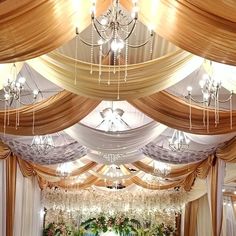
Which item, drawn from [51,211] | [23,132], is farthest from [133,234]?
[23,132]

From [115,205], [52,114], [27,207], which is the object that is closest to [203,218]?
[115,205]

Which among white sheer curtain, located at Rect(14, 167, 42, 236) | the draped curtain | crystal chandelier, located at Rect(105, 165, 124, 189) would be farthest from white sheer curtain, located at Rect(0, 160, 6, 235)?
crystal chandelier, located at Rect(105, 165, 124, 189)

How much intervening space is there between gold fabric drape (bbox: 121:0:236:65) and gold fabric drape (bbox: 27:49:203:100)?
0.77 m

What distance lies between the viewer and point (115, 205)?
1257 centimetres

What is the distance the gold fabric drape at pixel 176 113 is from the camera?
592cm

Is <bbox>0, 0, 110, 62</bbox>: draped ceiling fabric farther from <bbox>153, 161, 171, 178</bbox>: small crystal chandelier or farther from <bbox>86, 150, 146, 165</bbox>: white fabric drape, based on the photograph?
<bbox>153, 161, 171, 178</bbox>: small crystal chandelier

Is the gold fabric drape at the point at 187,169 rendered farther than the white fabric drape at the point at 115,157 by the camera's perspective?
Yes

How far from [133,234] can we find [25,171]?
4.02 m

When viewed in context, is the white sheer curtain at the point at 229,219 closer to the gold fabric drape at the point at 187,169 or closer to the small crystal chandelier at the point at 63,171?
the gold fabric drape at the point at 187,169

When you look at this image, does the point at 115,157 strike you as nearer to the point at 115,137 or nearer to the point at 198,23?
the point at 115,137

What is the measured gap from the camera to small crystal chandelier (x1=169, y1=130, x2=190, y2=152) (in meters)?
7.46

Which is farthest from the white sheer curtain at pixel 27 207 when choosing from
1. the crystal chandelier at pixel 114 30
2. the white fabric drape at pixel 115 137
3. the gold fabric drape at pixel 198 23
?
the gold fabric drape at pixel 198 23

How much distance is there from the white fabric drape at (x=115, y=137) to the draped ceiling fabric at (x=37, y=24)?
9.89ft

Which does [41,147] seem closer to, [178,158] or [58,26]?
[178,158]
